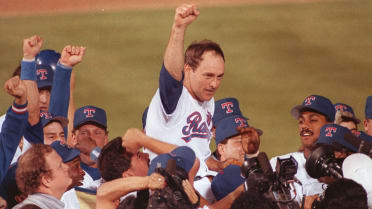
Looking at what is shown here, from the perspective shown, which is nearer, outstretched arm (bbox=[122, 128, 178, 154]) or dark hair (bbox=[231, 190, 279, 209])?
dark hair (bbox=[231, 190, 279, 209])

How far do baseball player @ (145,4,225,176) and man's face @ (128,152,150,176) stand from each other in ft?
0.77

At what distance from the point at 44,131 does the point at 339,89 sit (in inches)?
224

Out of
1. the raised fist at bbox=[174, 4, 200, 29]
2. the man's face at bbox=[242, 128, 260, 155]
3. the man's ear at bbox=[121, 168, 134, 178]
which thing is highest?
the raised fist at bbox=[174, 4, 200, 29]

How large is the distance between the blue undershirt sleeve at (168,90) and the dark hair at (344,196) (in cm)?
127

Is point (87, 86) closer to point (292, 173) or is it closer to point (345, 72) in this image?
point (345, 72)

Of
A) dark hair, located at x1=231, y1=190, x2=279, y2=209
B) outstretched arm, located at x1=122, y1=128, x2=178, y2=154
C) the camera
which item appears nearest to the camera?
dark hair, located at x1=231, y1=190, x2=279, y2=209

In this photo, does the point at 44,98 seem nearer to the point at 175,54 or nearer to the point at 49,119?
the point at 49,119

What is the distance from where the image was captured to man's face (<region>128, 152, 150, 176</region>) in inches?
180

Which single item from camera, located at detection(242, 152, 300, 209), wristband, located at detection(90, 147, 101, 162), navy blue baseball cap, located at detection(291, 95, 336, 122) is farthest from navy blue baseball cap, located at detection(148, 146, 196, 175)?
navy blue baseball cap, located at detection(291, 95, 336, 122)

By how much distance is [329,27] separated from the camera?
11859 millimetres

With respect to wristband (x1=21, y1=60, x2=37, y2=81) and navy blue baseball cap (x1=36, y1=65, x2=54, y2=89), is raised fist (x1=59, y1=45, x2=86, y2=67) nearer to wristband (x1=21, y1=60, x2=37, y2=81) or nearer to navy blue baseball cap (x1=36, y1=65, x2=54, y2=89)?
navy blue baseball cap (x1=36, y1=65, x2=54, y2=89)

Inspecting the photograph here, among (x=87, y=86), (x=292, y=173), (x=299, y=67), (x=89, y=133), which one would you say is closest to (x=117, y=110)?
(x=87, y=86)

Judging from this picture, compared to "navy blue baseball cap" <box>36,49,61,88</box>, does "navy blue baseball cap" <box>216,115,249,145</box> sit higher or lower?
lower

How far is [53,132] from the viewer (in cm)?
552
